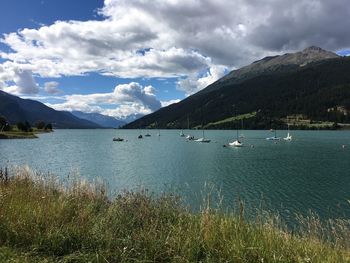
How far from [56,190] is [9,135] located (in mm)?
179864

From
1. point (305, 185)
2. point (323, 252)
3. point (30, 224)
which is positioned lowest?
point (305, 185)

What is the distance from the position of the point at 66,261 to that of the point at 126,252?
1367 mm

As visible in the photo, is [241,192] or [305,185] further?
[305,185]

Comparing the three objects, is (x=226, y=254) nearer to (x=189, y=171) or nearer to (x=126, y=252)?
(x=126, y=252)

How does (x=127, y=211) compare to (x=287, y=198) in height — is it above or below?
above

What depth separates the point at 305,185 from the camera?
52750 millimetres

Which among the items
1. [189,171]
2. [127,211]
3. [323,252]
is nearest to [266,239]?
[323,252]

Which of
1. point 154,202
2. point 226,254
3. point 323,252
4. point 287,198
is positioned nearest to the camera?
point 226,254

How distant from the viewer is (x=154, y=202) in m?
14.0

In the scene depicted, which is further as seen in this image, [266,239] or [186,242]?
[266,239]

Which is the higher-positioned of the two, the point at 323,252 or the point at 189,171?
the point at 323,252

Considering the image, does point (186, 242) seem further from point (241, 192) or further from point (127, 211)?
point (241, 192)

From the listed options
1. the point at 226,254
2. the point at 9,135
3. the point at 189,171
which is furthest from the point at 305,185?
the point at 9,135

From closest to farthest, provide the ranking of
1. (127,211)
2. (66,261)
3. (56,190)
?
1. (66,261)
2. (127,211)
3. (56,190)
